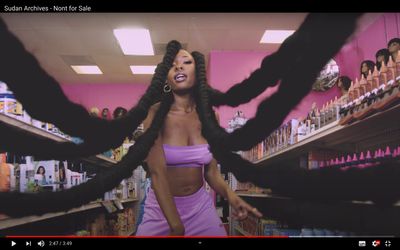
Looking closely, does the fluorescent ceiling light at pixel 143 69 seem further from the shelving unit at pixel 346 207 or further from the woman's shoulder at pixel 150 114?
the shelving unit at pixel 346 207

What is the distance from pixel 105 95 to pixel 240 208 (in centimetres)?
99

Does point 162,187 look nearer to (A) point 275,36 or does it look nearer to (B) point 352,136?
(A) point 275,36

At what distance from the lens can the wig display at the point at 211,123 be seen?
1.92 meters

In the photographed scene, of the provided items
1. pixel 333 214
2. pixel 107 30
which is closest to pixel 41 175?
pixel 107 30

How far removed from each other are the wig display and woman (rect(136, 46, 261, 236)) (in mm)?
41

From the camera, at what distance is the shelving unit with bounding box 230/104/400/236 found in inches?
78.0

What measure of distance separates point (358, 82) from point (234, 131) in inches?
27.5

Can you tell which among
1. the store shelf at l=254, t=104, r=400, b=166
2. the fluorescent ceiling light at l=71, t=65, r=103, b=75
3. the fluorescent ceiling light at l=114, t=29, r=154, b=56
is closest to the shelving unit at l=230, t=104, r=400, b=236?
the store shelf at l=254, t=104, r=400, b=166

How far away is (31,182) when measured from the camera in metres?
2.02

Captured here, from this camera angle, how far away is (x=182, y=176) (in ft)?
6.50

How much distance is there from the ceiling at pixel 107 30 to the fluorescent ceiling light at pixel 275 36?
28 millimetres

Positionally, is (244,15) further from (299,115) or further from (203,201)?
(203,201)
